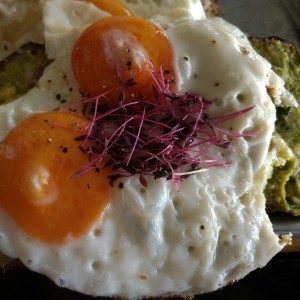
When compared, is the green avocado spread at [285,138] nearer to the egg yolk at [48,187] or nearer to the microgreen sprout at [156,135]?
the microgreen sprout at [156,135]

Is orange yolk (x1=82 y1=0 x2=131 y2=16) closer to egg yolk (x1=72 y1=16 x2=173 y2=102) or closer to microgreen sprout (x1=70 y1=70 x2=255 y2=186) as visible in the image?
egg yolk (x1=72 y1=16 x2=173 y2=102)

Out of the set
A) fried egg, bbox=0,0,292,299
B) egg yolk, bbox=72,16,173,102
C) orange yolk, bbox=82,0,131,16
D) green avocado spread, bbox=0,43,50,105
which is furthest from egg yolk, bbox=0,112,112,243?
orange yolk, bbox=82,0,131,16

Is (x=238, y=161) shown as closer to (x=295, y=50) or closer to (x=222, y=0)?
(x=295, y=50)

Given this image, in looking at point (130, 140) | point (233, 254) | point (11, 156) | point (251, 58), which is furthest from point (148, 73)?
point (233, 254)

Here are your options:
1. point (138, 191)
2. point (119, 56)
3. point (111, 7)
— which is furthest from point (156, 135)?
point (111, 7)

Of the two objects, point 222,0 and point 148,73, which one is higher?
point 148,73
